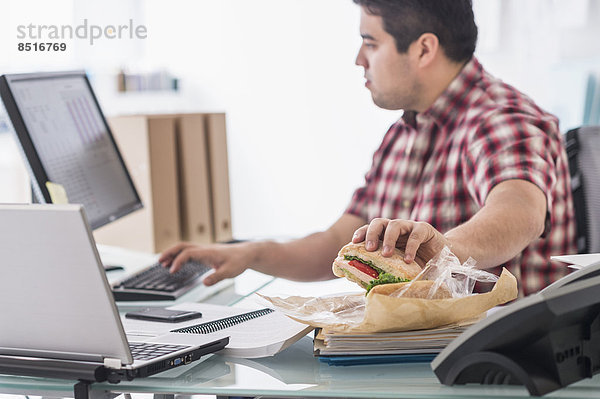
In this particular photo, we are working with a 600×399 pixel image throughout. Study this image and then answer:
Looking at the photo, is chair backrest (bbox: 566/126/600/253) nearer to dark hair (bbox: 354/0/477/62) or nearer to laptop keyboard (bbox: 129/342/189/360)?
dark hair (bbox: 354/0/477/62)

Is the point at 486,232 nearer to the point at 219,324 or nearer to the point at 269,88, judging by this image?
the point at 219,324

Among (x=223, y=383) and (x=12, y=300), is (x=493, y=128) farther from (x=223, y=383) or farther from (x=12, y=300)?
(x=12, y=300)

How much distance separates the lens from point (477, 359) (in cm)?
79

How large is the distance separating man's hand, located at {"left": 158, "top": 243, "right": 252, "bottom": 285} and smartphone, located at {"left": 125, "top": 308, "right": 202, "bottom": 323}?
1.30 ft

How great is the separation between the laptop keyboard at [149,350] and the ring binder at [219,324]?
119 millimetres

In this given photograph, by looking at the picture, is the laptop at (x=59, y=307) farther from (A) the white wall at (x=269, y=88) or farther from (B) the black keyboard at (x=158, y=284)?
(A) the white wall at (x=269, y=88)

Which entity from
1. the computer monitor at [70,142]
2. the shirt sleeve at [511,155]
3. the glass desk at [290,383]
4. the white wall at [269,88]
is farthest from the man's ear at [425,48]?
the white wall at [269,88]

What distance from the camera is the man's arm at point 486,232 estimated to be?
1067 mm

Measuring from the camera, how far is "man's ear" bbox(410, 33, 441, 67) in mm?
1891

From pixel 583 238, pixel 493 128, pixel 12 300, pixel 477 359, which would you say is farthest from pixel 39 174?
pixel 583 238

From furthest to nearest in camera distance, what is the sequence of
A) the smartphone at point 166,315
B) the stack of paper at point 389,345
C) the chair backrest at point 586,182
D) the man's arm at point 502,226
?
the chair backrest at point 586,182, the man's arm at point 502,226, the smartphone at point 166,315, the stack of paper at point 389,345

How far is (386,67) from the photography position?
1940 mm

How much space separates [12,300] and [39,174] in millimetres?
799

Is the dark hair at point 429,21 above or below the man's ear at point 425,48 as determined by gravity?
above
